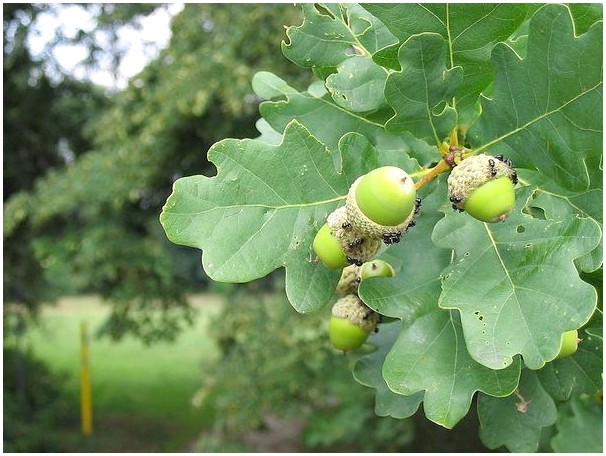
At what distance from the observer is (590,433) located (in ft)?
5.75

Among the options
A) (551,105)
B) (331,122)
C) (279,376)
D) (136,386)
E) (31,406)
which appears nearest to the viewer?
(551,105)

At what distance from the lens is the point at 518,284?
0.96 metres

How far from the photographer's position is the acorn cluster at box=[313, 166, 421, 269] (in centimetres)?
87

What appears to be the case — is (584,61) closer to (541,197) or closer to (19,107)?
(541,197)

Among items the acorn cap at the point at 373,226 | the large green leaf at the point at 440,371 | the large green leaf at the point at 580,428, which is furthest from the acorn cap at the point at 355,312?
the large green leaf at the point at 580,428

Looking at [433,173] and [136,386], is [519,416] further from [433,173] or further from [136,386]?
[136,386]

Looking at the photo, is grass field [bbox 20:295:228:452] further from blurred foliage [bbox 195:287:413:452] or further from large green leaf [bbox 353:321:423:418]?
large green leaf [bbox 353:321:423:418]

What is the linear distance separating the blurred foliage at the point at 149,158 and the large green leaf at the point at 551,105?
324 cm

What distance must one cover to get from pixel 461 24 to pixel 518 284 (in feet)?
1.28

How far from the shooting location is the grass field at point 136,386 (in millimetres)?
7383

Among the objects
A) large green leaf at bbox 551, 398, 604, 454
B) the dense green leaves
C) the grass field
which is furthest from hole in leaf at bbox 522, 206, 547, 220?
the grass field

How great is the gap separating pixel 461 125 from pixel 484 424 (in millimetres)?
607

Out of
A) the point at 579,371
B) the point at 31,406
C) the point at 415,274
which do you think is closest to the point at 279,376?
the point at 579,371

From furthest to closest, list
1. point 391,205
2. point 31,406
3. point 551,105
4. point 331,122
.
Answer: point 31,406, point 331,122, point 551,105, point 391,205
